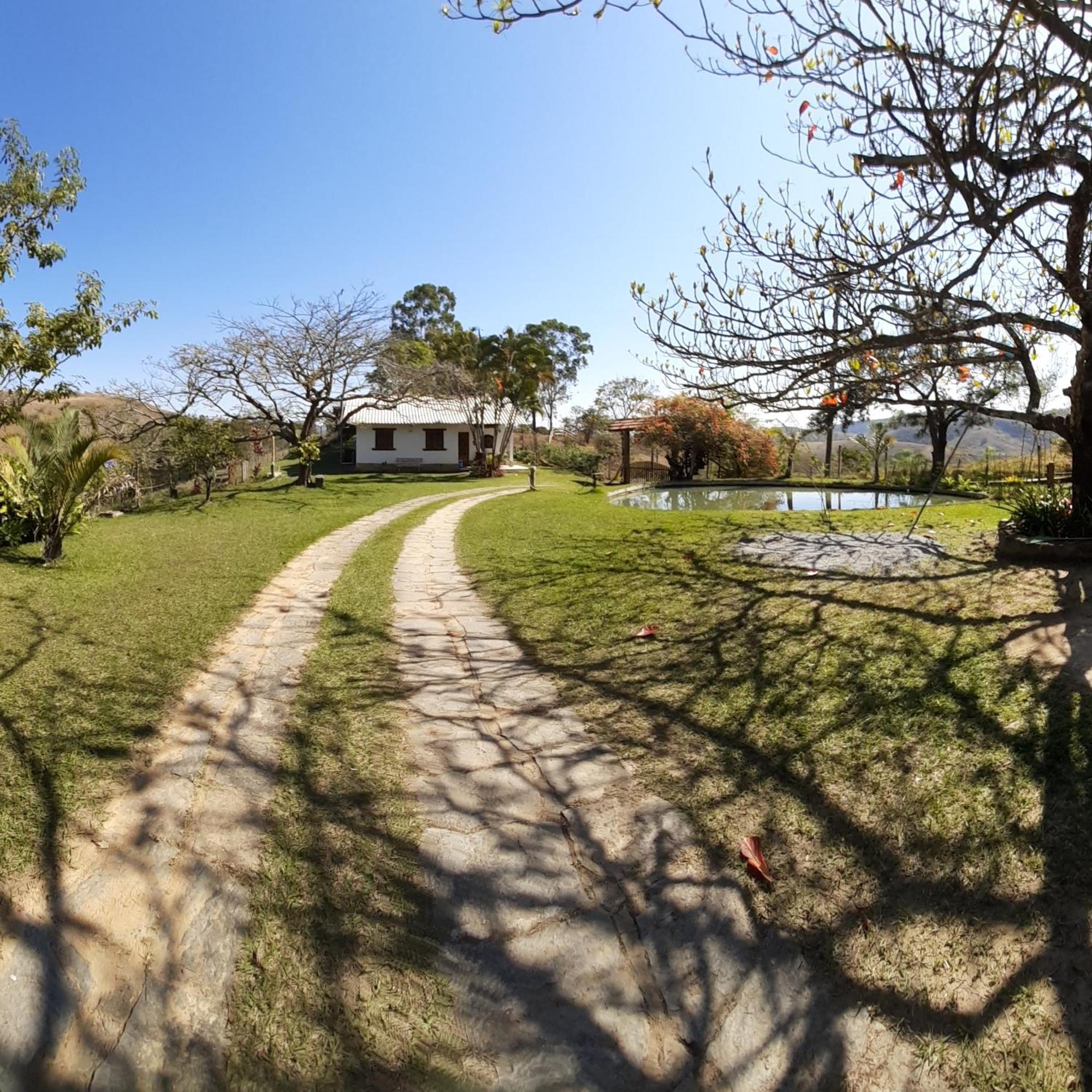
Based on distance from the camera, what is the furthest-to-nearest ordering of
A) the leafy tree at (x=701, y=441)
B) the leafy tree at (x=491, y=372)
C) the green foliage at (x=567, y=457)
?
the green foliage at (x=567, y=457) → the leafy tree at (x=491, y=372) → the leafy tree at (x=701, y=441)

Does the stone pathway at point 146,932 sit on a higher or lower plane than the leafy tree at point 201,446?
lower

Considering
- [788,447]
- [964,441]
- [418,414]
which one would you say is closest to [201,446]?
[418,414]

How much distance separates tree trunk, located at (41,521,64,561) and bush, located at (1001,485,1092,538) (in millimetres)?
10781

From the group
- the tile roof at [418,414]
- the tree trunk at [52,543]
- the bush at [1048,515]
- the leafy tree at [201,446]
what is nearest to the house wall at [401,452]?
the tile roof at [418,414]

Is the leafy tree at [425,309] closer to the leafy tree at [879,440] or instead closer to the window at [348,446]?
the window at [348,446]

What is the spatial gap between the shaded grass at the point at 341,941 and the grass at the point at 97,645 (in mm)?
879

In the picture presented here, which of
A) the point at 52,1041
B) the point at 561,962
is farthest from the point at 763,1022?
the point at 52,1041

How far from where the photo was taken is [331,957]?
2191 mm

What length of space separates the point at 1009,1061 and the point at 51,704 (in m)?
4.58

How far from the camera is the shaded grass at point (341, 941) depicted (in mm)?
1873

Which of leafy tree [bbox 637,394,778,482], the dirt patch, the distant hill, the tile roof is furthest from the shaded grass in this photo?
the tile roof

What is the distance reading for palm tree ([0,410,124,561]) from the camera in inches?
330

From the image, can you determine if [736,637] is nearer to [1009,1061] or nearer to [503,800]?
[503,800]

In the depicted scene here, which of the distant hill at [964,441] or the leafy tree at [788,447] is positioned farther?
the leafy tree at [788,447]
